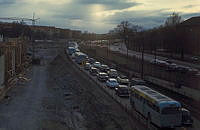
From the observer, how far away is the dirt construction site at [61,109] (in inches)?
775

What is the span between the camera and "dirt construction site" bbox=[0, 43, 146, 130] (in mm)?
19688

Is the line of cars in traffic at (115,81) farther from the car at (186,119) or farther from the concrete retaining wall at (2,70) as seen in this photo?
the concrete retaining wall at (2,70)

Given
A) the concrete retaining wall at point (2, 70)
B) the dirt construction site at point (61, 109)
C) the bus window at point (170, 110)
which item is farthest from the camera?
A: the concrete retaining wall at point (2, 70)

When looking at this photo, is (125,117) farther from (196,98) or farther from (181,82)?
(181,82)

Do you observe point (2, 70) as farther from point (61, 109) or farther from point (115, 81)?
point (115, 81)

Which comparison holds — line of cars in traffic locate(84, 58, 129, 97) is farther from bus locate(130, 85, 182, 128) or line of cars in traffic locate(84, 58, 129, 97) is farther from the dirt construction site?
Answer: bus locate(130, 85, 182, 128)

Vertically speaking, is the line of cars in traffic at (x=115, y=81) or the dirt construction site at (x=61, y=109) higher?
the line of cars in traffic at (x=115, y=81)

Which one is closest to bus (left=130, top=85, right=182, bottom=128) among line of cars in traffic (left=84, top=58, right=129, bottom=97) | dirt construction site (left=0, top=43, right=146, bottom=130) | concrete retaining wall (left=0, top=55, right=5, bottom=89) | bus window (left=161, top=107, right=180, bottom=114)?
bus window (left=161, top=107, right=180, bottom=114)

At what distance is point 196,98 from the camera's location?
25000 mm

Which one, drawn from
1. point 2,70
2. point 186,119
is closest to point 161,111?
point 186,119

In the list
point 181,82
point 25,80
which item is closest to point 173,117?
point 181,82

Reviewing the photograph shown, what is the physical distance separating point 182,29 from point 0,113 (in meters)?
43.9

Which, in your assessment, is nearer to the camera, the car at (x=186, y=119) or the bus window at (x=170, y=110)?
the bus window at (x=170, y=110)

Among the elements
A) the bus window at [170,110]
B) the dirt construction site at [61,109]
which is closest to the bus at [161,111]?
the bus window at [170,110]
